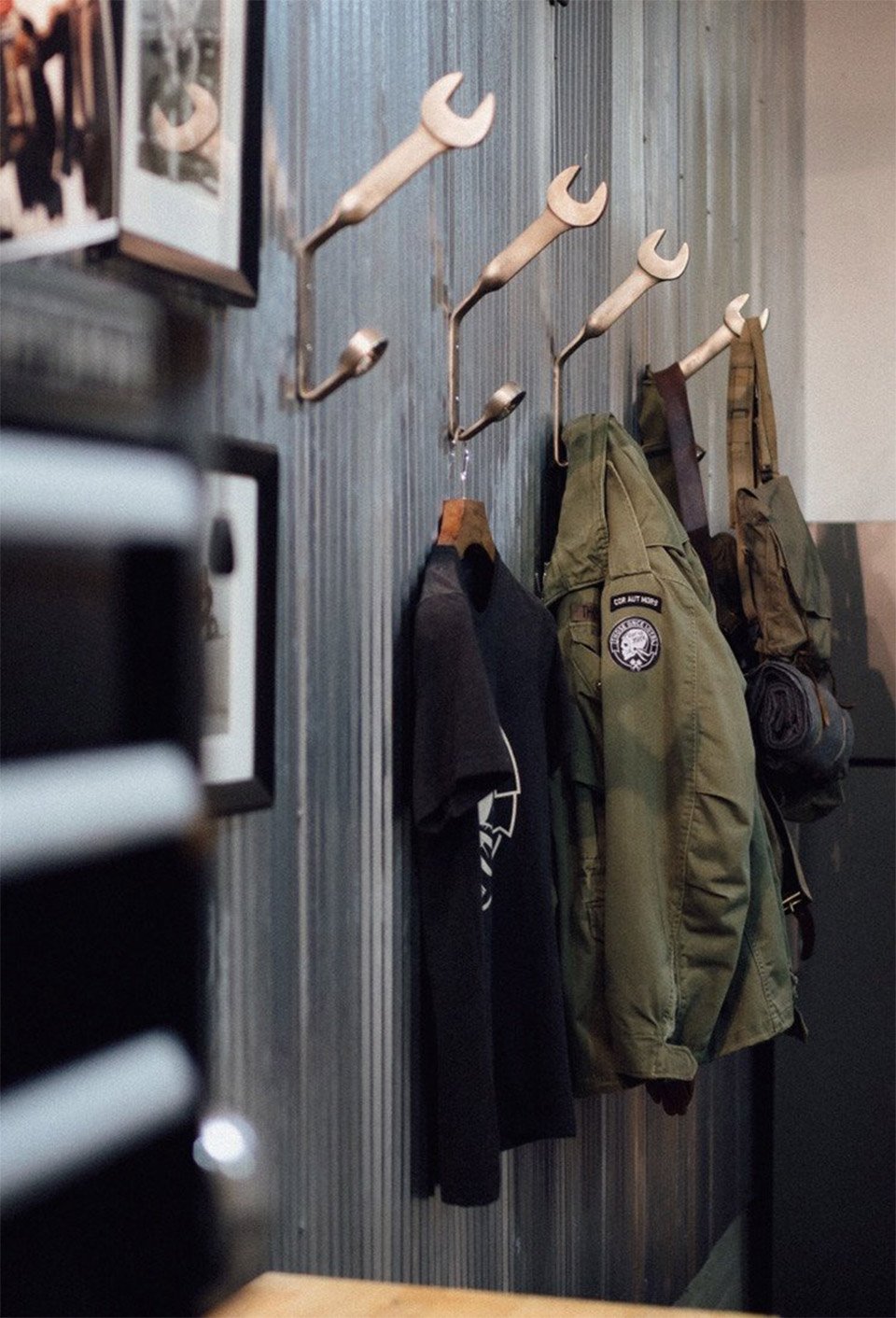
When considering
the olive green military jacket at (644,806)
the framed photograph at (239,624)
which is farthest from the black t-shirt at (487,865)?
the framed photograph at (239,624)

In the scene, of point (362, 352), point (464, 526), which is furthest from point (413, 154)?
point (464, 526)

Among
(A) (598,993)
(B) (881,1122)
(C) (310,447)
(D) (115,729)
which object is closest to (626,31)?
(C) (310,447)

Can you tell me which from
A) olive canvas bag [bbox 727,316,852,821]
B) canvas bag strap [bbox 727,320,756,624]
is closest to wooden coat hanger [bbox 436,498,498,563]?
olive canvas bag [bbox 727,316,852,821]

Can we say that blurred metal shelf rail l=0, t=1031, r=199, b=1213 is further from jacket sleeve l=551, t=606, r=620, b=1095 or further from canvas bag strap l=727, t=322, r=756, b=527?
canvas bag strap l=727, t=322, r=756, b=527

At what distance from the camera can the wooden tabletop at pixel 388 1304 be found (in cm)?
132

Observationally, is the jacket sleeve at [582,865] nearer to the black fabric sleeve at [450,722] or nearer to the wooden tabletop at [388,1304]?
the black fabric sleeve at [450,722]

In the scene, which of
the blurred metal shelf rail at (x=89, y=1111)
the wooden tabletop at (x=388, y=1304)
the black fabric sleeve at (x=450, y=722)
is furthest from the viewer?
the black fabric sleeve at (x=450, y=722)

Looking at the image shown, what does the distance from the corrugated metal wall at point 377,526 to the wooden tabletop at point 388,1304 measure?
0.50 feet

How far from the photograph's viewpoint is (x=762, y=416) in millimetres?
2879

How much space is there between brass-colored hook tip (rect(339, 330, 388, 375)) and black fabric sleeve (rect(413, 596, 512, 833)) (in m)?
0.36

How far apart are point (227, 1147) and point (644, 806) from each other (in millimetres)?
887

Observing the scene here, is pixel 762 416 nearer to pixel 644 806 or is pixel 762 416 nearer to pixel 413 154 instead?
pixel 644 806

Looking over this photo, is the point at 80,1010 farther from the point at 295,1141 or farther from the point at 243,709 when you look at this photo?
the point at 295,1141

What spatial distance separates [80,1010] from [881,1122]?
2.78 m
